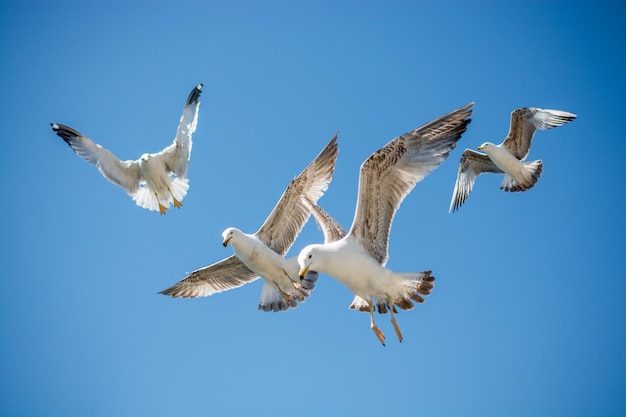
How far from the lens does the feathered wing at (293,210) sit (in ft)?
37.1

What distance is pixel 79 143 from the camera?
42.3 ft

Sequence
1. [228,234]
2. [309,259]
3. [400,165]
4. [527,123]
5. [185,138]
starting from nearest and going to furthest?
1. [309,259]
2. [400,165]
3. [228,234]
4. [185,138]
5. [527,123]

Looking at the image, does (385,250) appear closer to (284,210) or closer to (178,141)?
(284,210)

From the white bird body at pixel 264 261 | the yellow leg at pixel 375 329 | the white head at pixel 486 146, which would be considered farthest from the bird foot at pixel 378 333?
the white head at pixel 486 146

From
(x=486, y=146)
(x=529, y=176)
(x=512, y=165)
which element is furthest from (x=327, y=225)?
(x=529, y=176)

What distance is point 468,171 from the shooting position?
15180mm

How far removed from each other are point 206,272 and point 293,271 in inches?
71.8

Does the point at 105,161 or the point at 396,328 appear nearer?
the point at 396,328

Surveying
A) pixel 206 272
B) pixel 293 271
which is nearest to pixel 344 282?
pixel 293 271

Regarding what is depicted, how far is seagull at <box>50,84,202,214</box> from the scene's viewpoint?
1254cm

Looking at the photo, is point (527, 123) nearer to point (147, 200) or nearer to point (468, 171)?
point (468, 171)

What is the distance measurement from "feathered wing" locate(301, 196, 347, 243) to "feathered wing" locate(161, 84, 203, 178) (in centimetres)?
323

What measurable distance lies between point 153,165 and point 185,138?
0.71 m

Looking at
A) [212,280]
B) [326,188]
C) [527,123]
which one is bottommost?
[212,280]
